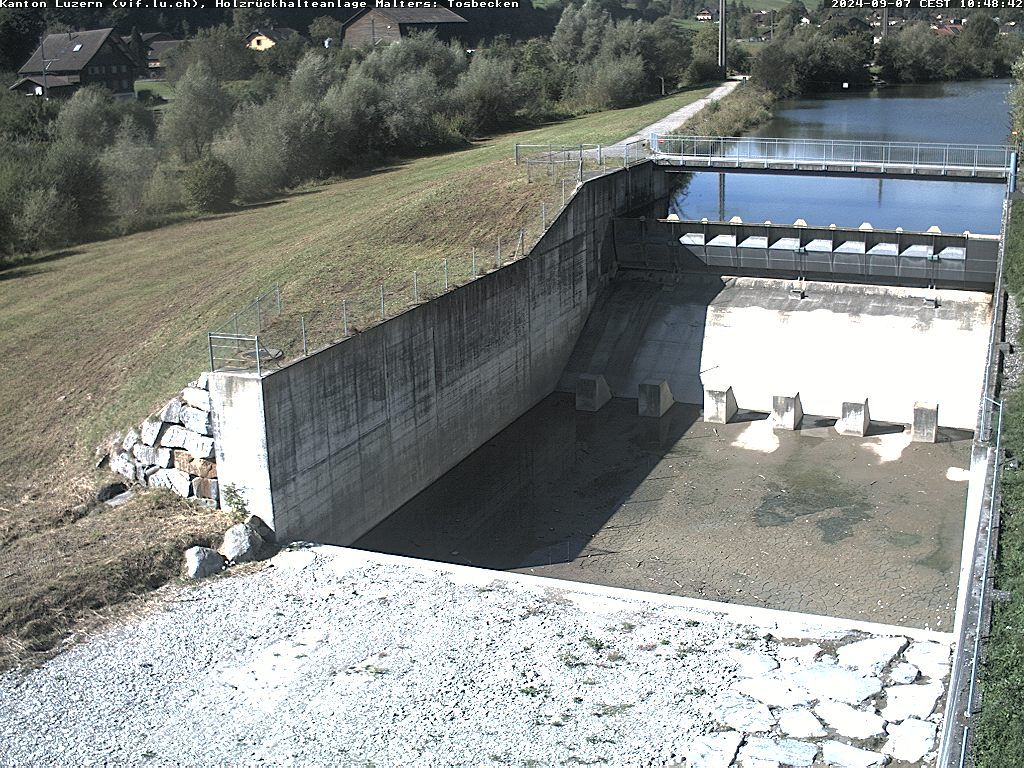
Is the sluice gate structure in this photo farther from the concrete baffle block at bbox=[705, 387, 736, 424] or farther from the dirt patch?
the dirt patch

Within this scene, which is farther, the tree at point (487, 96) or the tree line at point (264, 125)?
the tree at point (487, 96)

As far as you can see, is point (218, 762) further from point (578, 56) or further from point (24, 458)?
point (578, 56)

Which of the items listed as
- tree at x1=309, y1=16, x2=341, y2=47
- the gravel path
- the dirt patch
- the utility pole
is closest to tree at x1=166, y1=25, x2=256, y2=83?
tree at x1=309, y1=16, x2=341, y2=47

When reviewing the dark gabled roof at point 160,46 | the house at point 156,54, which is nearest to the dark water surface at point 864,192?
the house at point 156,54

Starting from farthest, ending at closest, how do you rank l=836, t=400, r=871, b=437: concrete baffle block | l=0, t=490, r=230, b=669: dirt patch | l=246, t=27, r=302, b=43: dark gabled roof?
1. l=246, t=27, r=302, b=43: dark gabled roof
2. l=836, t=400, r=871, b=437: concrete baffle block
3. l=0, t=490, r=230, b=669: dirt patch

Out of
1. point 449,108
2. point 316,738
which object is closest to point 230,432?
point 316,738

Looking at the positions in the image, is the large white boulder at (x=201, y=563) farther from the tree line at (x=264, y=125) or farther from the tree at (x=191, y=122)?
the tree at (x=191, y=122)

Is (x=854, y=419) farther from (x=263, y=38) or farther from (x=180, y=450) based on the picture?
(x=263, y=38)
